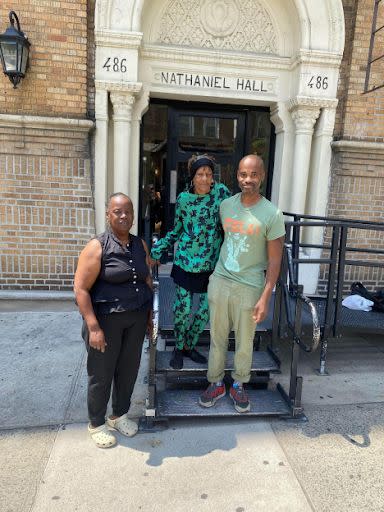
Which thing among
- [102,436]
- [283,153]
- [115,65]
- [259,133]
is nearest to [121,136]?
[115,65]

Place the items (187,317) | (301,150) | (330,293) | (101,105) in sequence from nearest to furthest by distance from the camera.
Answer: (187,317), (330,293), (101,105), (301,150)

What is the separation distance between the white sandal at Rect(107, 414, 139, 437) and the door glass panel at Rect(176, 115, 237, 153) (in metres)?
4.34

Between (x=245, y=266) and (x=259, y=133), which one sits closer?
(x=245, y=266)

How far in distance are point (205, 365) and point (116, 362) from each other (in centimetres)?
90

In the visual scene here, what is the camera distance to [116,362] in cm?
256

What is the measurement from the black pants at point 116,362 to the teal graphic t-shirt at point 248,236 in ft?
2.22

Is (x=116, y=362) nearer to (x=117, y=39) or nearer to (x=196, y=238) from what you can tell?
(x=196, y=238)

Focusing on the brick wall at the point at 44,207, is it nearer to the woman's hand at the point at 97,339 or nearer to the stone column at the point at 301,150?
the stone column at the point at 301,150

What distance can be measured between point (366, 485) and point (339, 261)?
73.3 inches

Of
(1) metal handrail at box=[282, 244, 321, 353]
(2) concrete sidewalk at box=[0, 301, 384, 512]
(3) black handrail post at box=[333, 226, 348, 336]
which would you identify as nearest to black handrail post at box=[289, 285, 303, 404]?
(1) metal handrail at box=[282, 244, 321, 353]

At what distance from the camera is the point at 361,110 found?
5590 mm

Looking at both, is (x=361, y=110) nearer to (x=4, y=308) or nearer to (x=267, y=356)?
(x=267, y=356)

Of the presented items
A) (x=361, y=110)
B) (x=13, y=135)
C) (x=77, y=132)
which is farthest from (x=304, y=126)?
(x=13, y=135)

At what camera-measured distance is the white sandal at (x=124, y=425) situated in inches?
105
